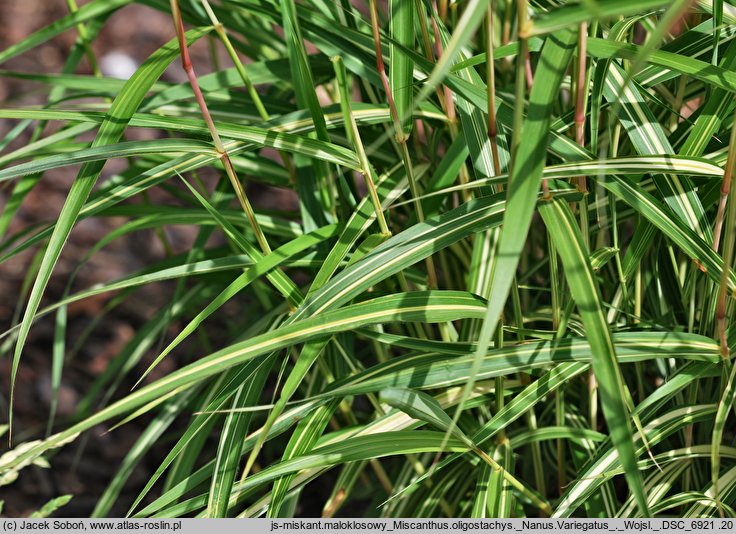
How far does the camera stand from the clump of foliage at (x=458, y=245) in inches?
16.5

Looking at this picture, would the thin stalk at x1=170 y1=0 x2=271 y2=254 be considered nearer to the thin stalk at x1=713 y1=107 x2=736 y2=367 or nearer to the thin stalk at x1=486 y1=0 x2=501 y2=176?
the thin stalk at x1=486 y1=0 x2=501 y2=176

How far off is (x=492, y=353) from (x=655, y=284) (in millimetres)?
302

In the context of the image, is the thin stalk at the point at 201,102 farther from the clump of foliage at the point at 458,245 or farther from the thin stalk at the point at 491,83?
the thin stalk at the point at 491,83

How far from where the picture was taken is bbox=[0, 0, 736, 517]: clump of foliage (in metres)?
0.42

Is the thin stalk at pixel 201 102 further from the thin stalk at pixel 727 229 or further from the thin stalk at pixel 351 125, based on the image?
the thin stalk at pixel 727 229

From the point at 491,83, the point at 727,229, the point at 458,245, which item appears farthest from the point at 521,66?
the point at 458,245

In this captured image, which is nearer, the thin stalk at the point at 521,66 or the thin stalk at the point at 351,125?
the thin stalk at the point at 521,66

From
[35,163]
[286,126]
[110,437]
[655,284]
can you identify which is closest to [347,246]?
[286,126]

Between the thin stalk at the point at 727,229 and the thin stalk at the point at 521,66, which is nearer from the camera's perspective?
the thin stalk at the point at 521,66

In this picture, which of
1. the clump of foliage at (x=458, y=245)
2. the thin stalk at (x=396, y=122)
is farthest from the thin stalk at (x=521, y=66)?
the thin stalk at (x=396, y=122)

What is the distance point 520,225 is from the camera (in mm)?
333

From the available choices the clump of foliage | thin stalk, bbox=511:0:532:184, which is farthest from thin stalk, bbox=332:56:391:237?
thin stalk, bbox=511:0:532:184

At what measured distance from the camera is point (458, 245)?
2.49ft

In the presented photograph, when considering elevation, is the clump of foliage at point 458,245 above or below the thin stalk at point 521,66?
below
